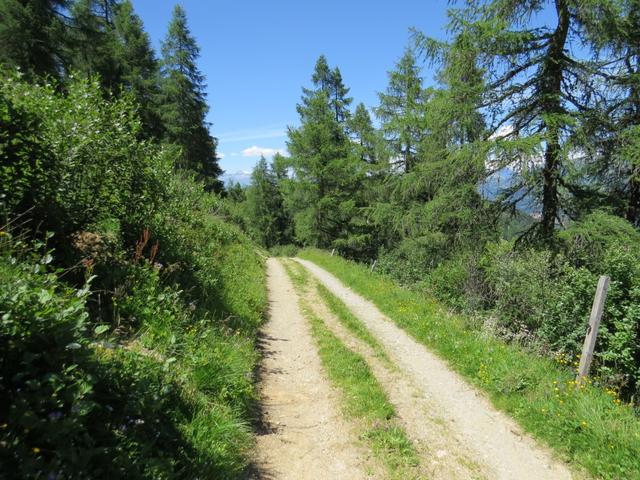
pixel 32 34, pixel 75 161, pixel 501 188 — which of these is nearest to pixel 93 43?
pixel 32 34

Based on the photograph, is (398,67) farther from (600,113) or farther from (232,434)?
(232,434)

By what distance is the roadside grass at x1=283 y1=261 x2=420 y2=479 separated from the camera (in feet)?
13.5

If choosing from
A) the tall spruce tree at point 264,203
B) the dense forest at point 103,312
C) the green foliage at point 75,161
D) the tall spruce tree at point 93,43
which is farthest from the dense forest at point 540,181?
the tall spruce tree at point 264,203

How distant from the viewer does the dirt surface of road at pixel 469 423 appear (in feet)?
13.7

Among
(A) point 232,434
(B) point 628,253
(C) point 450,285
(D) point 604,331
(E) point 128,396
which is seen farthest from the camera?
(C) point 450,285

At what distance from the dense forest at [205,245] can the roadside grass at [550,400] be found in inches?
37.1

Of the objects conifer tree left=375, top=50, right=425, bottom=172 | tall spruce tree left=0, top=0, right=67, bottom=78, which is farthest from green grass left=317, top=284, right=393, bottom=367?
tall spruce tree left=0, top=0, right=67, bottom=78

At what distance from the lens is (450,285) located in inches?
512

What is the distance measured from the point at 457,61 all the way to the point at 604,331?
7.85m

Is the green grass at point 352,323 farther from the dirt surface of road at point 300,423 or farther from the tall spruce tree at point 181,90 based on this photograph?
the tall spruce tree at point 181,90

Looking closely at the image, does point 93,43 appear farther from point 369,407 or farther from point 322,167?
point 369,407

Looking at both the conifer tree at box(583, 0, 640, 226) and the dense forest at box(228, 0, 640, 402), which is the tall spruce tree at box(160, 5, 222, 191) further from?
the conifer tree at box(583, 0, 640, 226)

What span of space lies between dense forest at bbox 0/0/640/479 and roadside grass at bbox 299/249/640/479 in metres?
0.94

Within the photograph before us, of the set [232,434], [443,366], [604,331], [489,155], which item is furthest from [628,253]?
[232,434]
